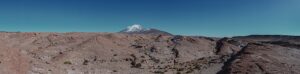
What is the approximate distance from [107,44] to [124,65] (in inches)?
950

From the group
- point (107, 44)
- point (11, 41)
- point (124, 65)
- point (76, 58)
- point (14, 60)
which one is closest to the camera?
point (14, 60)

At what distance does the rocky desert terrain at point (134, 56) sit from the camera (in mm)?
45188

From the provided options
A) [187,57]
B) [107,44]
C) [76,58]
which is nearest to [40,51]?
[76,58]

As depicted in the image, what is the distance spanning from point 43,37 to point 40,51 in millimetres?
20834

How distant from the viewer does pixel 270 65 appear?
49.0 metres

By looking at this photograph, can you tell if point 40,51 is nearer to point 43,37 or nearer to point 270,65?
point 43,37

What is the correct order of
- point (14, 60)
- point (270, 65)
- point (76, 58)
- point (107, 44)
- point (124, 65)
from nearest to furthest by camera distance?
point (14, 60), point (270, 65), point (124, 65), point (76, 58), point (107, 44)

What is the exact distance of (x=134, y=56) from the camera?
2913 inches

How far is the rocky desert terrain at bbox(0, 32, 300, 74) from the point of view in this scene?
45.2 m

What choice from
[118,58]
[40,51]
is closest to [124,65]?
[118,58]

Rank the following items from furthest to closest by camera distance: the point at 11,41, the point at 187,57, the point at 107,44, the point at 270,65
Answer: the point at 107,44 → the point at 11,41 → the point at 187,57 → the point at 270,65

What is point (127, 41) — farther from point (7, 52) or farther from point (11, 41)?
point (7, 52)

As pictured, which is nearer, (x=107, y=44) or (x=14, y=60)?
(x=14, y=60)

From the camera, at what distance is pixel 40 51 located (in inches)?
2736
